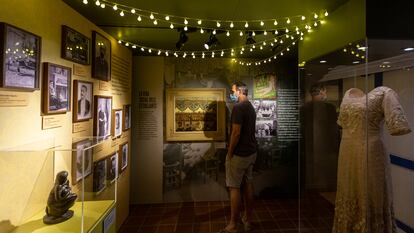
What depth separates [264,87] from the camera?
4273 millimetres

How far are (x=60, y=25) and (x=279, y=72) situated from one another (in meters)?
3.37

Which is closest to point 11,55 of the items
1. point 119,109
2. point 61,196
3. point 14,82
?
point 14,82

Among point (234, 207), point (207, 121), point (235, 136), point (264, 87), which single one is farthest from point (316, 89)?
point (207, 121)

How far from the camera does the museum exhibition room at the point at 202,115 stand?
1584mm

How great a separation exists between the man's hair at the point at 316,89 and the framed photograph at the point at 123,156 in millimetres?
2530

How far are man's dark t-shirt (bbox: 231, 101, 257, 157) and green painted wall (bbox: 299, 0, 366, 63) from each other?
954mm

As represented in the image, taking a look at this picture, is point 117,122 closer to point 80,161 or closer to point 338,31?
point 80,161

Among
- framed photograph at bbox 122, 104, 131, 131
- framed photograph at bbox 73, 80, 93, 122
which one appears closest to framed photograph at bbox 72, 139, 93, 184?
framed photograph at bbox 73, 80, 93, 122

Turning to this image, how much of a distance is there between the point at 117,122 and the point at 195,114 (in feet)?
4.48

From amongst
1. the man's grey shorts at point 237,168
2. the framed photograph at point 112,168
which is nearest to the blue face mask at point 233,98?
the man's grey shorts at point 237,168

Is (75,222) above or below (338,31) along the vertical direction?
below

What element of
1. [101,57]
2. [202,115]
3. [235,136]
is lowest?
[235,136]

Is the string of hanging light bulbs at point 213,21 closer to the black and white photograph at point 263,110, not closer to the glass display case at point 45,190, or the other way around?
the glass display case at point 45,190

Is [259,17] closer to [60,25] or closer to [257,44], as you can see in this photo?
[257,44]
